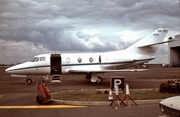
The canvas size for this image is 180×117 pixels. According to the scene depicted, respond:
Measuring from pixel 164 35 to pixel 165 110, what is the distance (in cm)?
2128

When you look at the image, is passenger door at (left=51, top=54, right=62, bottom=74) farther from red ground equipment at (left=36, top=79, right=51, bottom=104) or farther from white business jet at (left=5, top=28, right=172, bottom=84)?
red ground equipment at (left=36, top=79, right=51, bottom=104)

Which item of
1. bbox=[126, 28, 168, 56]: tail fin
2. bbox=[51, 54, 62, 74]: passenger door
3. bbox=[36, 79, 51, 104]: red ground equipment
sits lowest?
bbox=[36, 79, 51, 104]: red ground equipment

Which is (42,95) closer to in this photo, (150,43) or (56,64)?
(56,64)

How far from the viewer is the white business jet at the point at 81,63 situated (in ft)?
81.5

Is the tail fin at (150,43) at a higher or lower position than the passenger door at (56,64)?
higher

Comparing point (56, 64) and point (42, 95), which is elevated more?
point (56, 64)

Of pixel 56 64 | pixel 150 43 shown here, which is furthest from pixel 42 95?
pixel 150 43

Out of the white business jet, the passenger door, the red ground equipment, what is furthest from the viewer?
the passenger door

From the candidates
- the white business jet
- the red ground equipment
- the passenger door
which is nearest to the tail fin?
the white business jet

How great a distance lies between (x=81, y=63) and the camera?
25281mm

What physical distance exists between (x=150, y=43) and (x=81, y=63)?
7465 mm

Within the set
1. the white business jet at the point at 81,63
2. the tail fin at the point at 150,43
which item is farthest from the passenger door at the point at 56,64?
the tail fin at the point at 150,43

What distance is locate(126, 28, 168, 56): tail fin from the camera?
2623 cm

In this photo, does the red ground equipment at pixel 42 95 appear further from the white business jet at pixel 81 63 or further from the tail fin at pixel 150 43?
the tail fin at pixel 150 43
